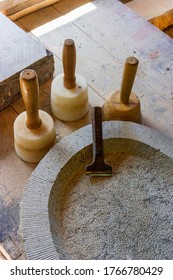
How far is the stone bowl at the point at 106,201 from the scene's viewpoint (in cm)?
85

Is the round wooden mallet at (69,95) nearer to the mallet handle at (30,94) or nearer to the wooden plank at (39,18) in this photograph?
the mallet handle at (30,94)

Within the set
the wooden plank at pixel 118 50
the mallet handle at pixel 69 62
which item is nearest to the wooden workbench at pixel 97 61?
the wooden plank at pixel 118 50

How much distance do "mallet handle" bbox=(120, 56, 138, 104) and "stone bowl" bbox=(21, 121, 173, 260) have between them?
0.07m

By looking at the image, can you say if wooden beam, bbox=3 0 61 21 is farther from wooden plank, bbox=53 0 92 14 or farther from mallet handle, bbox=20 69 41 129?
mallet handle, bbox=20 69 41 129

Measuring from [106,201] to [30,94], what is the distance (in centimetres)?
29

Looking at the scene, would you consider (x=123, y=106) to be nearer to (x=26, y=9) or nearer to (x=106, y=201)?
(x=106, y=201)

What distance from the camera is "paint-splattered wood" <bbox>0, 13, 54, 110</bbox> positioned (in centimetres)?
110

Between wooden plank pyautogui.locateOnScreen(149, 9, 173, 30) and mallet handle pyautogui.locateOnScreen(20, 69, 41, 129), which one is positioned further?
wooden plank pyautogui.locateOnScreen(149, 9, 173, 30)

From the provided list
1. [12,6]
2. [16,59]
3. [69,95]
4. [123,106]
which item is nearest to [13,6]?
[12,6]

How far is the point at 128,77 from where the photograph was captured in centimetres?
97

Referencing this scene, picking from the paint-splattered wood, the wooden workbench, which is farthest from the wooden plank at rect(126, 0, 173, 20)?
the paint-splattered wood

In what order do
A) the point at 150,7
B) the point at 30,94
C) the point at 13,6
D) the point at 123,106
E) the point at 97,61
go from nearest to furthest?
1. the point at 30,94
2. the point at 123,106
3. the point at 97,61
4. the point at 13,6
5. the point at 150,7

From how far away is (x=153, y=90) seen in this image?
121 centimetres

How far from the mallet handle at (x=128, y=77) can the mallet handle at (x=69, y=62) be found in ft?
0.43
